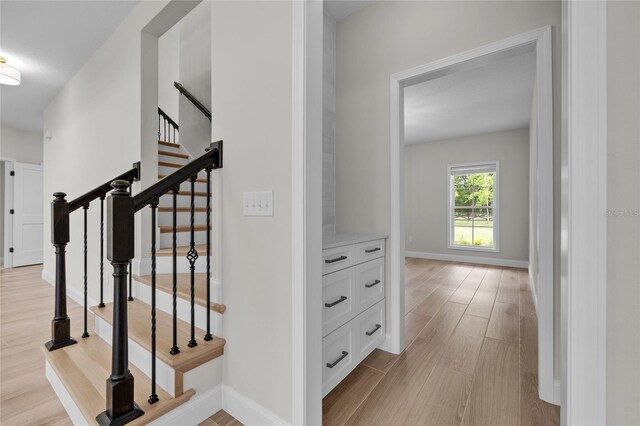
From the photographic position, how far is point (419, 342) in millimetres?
2389

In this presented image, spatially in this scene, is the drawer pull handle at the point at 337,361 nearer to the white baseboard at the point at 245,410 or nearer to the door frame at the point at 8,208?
the white baseboard at the point at 245,410

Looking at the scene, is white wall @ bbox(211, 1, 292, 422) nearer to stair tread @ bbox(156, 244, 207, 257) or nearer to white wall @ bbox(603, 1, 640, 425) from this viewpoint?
stair tread @ bbox(156, 244, 207, 257)

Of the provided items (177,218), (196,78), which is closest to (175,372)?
(177,218)

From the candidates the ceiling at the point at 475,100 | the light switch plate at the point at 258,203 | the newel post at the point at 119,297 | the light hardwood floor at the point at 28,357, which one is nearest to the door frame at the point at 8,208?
the light hardwood floor at the point at 28,357

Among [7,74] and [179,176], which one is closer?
[179,176]

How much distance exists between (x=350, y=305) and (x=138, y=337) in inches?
48.5

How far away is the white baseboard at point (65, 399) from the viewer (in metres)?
1.38

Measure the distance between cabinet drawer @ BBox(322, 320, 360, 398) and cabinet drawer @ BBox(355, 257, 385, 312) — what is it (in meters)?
0.19

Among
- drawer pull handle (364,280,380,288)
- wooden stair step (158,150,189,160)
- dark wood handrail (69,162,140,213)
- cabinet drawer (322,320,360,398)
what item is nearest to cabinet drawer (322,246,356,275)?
drawer pull handle (364,280,380,288)

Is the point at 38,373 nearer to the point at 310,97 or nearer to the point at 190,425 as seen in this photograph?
the point at 190,425

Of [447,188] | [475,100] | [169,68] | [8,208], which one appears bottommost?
[8,208]

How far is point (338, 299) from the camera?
173cm

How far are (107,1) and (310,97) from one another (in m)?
2.39

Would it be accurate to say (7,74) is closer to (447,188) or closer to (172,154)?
(172,154)
